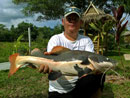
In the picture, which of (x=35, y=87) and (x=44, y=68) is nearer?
(x=44, y=68)

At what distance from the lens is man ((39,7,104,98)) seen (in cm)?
254

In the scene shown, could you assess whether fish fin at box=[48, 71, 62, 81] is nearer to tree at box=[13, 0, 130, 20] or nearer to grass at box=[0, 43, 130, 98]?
grass at box=[0, 43, 130, 98]

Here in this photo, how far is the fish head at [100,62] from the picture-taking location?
6.36 feet

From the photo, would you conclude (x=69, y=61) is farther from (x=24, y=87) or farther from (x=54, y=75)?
(x=24, y=87)

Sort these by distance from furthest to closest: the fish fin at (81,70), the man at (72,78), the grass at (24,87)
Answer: the grass at (24,87)
the man at (72,78)
the fish fin at (81,70)

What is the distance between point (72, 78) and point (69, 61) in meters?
0.64

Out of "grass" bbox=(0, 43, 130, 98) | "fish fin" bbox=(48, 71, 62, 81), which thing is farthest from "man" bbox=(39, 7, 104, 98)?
"grass" bbox=(0, 43, 130, 98)

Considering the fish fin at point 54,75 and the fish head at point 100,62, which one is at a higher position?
the fish head at point 100,62

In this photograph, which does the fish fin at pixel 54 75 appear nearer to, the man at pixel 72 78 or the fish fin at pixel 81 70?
the fish fin at pixel 81 70

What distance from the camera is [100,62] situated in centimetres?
196

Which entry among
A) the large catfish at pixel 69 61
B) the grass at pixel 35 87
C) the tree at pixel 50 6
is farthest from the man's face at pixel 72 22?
the tree at pixel 50 6

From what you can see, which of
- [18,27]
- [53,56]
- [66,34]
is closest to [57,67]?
[53,56]

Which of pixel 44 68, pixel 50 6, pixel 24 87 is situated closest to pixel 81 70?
pixel 44 68

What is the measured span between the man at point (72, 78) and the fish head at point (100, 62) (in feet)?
1.73
